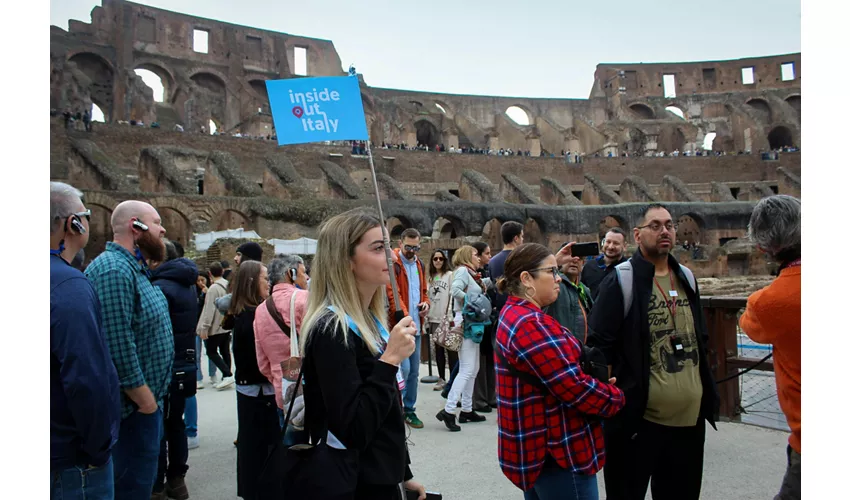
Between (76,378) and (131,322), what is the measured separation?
0.89m

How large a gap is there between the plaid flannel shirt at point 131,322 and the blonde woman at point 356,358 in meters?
1.30

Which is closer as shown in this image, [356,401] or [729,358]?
[356,401]

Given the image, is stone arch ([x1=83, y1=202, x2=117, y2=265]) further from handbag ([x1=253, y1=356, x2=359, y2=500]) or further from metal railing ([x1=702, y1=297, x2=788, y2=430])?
handbag ([x1=253, y1=356, x2=359, y2=500])

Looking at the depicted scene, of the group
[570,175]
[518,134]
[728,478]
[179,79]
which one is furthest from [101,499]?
[518,134]

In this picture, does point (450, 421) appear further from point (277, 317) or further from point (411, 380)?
point (277, 317)

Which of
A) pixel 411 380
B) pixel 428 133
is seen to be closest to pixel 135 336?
pixel 411 380

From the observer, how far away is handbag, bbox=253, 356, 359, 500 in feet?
5.69

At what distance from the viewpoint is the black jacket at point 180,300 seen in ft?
12.9

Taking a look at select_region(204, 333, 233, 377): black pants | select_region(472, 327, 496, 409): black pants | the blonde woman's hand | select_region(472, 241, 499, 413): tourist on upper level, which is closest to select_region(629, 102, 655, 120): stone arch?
select_region(472, 241, 499, 413): tourist on upper level

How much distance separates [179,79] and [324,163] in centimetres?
1465

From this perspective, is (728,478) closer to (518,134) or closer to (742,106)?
(518,134)

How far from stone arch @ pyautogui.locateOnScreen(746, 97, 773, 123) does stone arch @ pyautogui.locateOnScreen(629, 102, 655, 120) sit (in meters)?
7.54

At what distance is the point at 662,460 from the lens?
2840 millimetres

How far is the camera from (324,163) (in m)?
28.3
